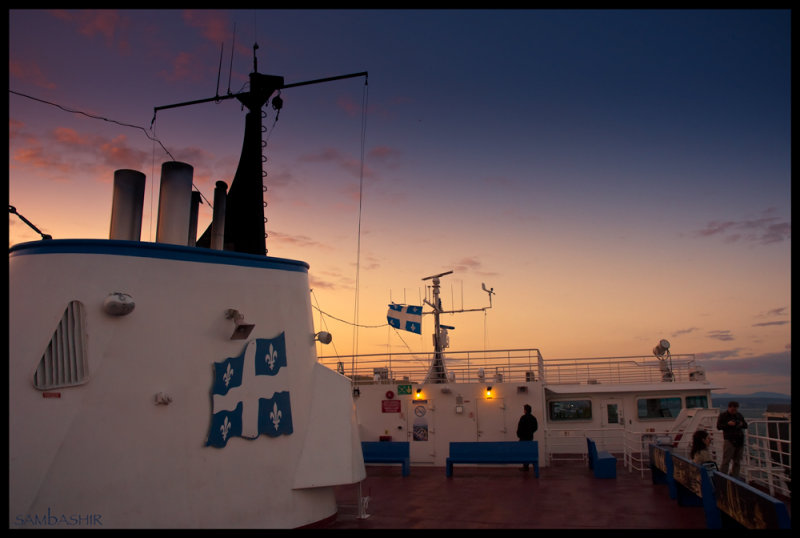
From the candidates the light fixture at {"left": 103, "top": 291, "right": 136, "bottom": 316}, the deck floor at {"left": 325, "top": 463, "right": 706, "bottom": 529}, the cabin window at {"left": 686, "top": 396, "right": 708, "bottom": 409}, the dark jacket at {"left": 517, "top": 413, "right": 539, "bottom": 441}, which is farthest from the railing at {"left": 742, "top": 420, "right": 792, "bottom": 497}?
the light fixture at {"left": 103, "top": 291, "right": 136, "bottom": 316}

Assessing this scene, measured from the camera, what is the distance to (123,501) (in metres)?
7.14

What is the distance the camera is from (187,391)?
7.80m

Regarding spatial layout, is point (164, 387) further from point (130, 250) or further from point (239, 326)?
point (130, 250)

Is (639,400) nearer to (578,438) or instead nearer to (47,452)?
(578,438)

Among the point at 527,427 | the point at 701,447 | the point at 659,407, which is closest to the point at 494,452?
the point at 527,427

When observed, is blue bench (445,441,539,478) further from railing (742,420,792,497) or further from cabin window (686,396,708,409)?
cabin window (686,396,708,409)

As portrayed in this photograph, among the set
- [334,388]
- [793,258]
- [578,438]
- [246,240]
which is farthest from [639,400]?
[793,258]

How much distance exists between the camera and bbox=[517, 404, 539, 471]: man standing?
16.2m

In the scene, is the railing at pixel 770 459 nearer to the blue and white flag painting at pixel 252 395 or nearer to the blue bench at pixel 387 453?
the blue bench at pixel 387 453

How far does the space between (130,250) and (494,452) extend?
34.7 ft

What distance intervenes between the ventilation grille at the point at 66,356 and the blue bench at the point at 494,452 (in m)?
10.1

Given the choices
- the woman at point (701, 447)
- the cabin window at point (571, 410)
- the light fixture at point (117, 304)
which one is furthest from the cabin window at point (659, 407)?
the light fixture at point (117, 304)

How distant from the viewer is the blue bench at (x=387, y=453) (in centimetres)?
1570

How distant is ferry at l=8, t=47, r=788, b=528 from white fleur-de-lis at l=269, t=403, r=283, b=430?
0.02m
